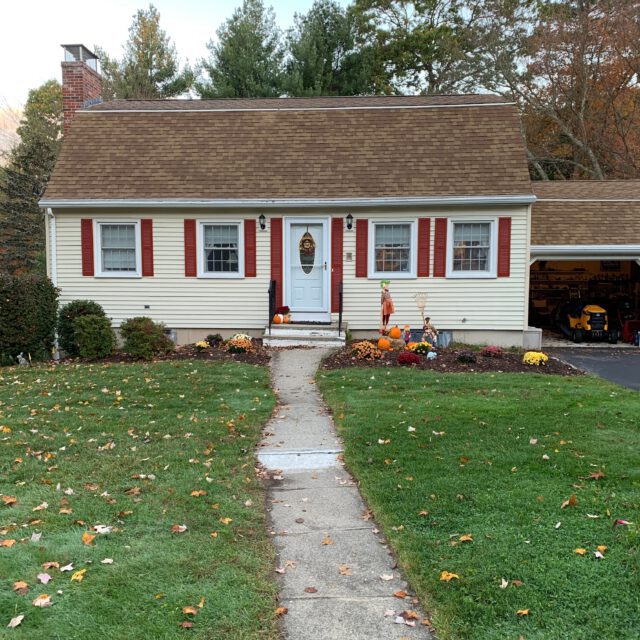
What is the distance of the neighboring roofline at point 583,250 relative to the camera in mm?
14047

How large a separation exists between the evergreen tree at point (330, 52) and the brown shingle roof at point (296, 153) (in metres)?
13.7

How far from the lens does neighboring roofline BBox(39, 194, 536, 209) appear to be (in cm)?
1273

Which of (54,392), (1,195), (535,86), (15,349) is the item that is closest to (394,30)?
(535,86)

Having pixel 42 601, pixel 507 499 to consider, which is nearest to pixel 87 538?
pixel 42 601

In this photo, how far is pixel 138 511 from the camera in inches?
172

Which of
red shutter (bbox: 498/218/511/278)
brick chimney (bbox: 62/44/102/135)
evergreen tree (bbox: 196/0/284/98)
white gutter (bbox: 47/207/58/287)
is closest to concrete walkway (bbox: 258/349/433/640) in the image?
red shutter (bbox: 498/218/511/278)

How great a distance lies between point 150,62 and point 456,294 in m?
29.2

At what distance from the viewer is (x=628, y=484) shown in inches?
184

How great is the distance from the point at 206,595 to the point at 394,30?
106 ft

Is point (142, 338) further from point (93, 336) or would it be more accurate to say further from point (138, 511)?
point (138, 511)

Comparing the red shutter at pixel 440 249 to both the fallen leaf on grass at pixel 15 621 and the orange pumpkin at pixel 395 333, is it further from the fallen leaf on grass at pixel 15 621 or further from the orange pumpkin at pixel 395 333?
the fallen leaf on grass at pixel 15 621

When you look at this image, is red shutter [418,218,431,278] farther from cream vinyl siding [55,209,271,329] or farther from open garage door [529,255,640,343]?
open garage door [529,255,640,343]

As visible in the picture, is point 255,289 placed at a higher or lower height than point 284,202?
lower

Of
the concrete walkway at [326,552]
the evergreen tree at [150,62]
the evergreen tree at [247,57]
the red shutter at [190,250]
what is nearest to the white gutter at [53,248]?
the red shutter at [190,250]
